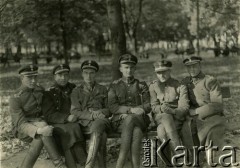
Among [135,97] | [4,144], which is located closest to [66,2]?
[4,144]

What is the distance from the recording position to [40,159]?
5301 mm

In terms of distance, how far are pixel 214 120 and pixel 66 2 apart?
13884 millimetres

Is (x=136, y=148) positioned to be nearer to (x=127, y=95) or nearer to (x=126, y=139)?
(x=126, y=139)

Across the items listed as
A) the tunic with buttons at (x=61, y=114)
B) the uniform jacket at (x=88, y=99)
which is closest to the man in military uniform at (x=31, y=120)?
the tunic with buttons at (x=61, y=114)

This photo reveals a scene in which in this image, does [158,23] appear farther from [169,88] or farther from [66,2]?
[169,88]

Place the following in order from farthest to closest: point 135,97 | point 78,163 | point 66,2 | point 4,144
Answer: point 66,2, point 4,144, point 135,97, point 78,163

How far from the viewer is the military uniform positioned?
4.51m

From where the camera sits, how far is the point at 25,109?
4.49 meters

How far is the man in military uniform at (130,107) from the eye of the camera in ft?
14.0

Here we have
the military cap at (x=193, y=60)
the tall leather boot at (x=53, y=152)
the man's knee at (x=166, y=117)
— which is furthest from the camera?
the military cap at (x=193, y=60)

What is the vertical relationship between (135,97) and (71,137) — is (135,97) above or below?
above

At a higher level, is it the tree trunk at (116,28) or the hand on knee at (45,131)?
the tree trunk at (116,28)

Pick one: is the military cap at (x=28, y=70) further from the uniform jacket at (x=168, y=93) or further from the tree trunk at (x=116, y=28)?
the tree trunk at (x=116, y=28)

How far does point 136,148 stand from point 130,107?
2.03 ft
